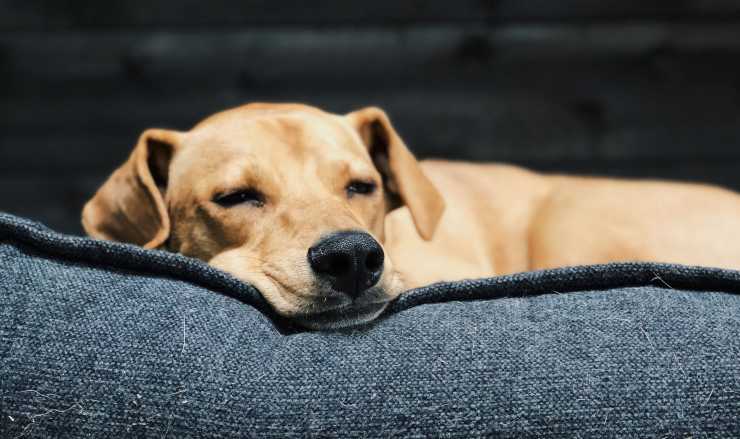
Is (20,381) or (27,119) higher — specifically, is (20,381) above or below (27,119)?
above

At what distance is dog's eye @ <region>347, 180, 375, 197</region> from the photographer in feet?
A: 7.27

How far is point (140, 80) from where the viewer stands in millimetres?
3838

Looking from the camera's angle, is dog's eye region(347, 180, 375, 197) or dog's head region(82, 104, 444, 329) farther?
dog's eye region(347, 180, 375, 197)

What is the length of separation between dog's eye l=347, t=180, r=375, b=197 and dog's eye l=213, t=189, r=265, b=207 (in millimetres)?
282

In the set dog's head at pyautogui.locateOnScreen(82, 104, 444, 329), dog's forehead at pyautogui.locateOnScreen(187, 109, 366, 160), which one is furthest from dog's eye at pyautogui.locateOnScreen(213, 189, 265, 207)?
dog's forehead at pyautogui.locateOnScreen(187, 109, 366, 160)

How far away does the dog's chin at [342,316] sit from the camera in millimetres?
1631

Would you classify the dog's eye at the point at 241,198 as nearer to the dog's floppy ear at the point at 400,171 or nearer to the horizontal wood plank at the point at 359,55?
the dog's floppy ear at the point at 400,171

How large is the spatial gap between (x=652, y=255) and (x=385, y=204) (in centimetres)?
91

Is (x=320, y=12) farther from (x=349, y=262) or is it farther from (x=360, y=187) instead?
(x=349, y=262)

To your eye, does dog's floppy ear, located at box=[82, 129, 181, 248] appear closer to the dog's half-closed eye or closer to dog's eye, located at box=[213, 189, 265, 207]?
dog's eye, located at box=[213, 189, 265, 207]

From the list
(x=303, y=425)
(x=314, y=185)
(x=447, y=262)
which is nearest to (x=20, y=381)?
(x=303, y=425)

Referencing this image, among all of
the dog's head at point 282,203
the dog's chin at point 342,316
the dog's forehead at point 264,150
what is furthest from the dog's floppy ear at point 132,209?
the dog's chin at point 342,316

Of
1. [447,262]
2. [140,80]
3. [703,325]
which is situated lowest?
[447,262]

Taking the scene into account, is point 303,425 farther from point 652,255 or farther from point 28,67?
point 28,67
